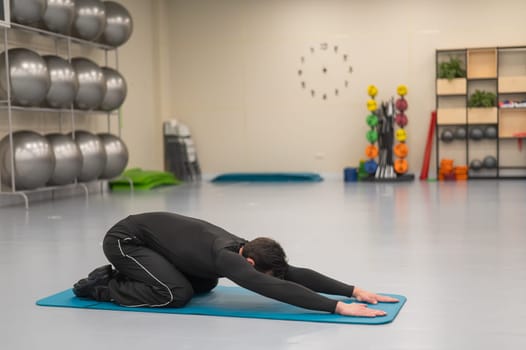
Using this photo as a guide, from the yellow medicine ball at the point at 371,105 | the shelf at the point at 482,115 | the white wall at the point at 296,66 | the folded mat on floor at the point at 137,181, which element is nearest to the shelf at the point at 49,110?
the folded mat on floor at the point at 137,181

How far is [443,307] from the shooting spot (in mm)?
3555

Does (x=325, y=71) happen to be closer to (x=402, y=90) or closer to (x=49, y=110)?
(x=402, y=90)

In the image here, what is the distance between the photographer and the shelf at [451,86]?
11.7 m

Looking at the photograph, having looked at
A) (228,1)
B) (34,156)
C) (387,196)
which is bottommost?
(387,196)

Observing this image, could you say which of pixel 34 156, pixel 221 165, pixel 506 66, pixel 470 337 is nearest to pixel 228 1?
pixel 221 165

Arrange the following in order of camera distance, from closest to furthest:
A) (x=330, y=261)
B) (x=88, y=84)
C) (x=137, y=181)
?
(x=330, y=261) < (x=88, y=84) < (x=137, y=181)

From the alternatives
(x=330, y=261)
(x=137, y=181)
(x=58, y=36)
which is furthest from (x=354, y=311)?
(x=137, y=181)

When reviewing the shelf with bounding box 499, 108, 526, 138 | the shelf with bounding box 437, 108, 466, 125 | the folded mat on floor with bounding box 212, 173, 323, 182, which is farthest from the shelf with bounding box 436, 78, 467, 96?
the folded mat on floor with bounding box 212, 173, 323, 182

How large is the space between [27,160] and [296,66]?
5952mm

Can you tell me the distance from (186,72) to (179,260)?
33.4ft

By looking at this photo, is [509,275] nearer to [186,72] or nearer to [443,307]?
[443,307]

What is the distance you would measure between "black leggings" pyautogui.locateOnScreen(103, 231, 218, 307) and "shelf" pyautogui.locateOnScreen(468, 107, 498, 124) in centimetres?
894

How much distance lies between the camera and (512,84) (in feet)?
37.9

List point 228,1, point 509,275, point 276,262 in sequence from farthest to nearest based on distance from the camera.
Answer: point 228,1, point 509,275, point 276,262
